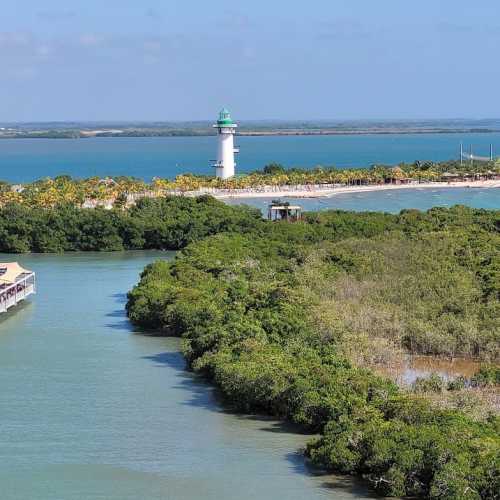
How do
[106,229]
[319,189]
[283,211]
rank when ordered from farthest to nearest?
[319,189], [283,211], [106,229]

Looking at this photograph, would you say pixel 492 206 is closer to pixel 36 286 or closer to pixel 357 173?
pixel 357 173

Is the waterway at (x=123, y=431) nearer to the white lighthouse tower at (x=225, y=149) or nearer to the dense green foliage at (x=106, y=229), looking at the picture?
the dense green foliage at (x=106, y=229)

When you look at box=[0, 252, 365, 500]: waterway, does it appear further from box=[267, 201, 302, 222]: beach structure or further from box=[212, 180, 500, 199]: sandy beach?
box=[212, 180, 500, 199]: sandy beach

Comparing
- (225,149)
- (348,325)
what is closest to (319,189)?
(225,149)

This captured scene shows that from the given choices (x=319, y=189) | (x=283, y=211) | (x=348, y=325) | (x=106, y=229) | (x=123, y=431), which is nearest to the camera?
(x=123, y=431)

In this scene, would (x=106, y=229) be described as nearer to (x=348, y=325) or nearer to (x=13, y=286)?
(x=13, y=286)

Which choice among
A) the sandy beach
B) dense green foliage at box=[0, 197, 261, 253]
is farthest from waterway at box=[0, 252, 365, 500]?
the sandy beach
